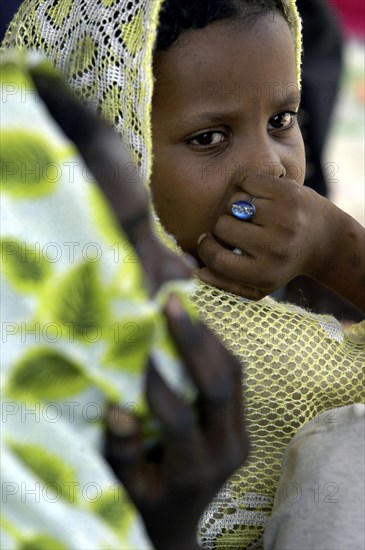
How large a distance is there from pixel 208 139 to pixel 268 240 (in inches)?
7.3

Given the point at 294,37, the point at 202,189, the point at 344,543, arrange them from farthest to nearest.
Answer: the point at 294,37
the point at 202,189
the point at 344,543

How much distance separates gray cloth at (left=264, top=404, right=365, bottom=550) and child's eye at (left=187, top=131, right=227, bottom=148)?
439mm

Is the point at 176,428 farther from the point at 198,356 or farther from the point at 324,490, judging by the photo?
the point at 324,490

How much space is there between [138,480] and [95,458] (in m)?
0.04

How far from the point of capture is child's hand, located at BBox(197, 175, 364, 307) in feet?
3.86

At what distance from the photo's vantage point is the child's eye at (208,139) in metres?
1.24

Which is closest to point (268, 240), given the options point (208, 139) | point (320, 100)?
point (208, 139)

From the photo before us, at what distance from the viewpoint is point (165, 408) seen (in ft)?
2.16

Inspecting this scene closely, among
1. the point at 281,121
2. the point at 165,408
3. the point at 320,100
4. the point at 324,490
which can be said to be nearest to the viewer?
the point at 165,408

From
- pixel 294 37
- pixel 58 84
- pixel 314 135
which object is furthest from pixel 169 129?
pixel 314 135

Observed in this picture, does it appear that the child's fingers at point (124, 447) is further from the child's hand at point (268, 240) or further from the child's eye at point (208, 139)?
the child's eye at point (208, 139)

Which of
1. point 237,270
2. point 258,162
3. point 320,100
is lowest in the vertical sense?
point 320,100

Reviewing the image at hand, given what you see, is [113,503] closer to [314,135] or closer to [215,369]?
[215,369]

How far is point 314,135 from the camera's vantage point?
6.70 feet
